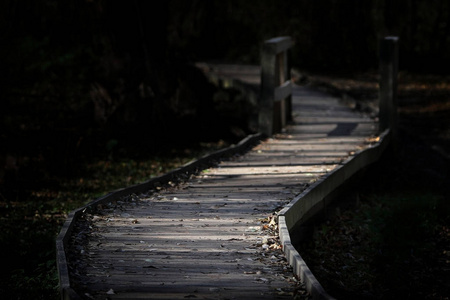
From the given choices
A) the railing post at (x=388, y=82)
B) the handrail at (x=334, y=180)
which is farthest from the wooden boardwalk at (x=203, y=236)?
the railing post at (x=388, y=82)

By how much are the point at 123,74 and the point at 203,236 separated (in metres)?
10.0

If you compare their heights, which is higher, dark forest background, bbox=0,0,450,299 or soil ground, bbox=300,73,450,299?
dark forest background, bbox=0,0,450,299

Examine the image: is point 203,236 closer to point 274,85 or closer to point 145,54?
point 274,85

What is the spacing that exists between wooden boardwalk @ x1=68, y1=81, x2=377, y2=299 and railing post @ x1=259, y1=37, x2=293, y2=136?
1.46m

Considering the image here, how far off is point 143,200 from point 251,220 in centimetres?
171

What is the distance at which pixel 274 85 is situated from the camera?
13562 millimetres

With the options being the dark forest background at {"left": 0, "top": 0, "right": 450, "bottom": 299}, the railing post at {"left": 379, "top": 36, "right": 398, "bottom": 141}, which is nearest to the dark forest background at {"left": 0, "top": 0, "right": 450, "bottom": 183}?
the dark forest background at {"left": 0, "top": 0, "right": 450, "bottom": 299}

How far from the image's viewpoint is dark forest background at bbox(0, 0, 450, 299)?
41.2 feet

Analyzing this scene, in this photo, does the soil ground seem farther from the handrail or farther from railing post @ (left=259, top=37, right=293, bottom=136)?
railing post @ (left=259, top=37, right=293, bottom=136)

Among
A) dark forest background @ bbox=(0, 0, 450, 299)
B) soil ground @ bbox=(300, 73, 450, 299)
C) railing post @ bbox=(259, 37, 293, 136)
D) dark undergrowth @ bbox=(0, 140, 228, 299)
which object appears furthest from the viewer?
railing post @ bbox=(259, 37, 293, 136)

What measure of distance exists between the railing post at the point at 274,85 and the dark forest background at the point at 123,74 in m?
2.58

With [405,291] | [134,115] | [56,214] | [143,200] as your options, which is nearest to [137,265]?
[143,200]

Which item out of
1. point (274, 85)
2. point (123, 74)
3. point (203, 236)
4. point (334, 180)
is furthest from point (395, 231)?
point (123, 74)

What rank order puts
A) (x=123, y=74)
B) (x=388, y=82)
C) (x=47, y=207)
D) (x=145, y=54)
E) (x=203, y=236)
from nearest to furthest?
(x=203, y=236)
(x=47, y=207)
(x=388, y=82)
(x=123, y=74)
(x=145, y=54)
